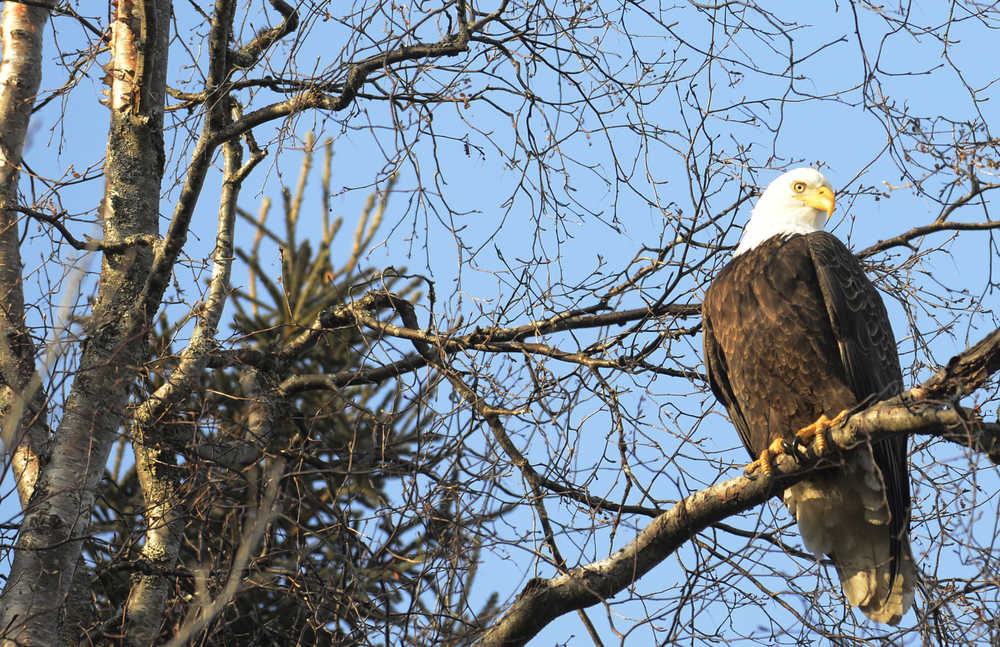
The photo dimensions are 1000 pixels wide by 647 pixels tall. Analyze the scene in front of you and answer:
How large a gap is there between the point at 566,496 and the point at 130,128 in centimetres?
258

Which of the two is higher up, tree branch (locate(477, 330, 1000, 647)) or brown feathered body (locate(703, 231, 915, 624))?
brown feathered body (locate(703, 231, 915, 624))

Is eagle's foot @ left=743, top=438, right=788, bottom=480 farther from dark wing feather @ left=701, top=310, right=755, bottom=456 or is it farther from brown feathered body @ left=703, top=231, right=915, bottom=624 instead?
dark wing feather @ left=701, top=310, right=755, bottom=456

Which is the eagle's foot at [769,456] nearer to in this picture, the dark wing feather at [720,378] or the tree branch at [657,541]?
the tree branch at [657,541]

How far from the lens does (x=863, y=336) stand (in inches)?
170

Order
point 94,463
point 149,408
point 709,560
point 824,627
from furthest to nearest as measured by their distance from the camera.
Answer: point 149,408
point 94,463
point 824,627
point 709,560

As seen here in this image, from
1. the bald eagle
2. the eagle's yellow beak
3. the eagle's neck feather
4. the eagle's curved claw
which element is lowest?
the eagle's curved claw

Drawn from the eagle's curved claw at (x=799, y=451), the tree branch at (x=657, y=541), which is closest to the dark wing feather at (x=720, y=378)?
the eagle's curved claw at (x=799, y=451)

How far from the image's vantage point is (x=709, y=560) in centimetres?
344

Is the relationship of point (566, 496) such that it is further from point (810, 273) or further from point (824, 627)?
point (810, 273)

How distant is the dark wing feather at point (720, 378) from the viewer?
459 centimetres

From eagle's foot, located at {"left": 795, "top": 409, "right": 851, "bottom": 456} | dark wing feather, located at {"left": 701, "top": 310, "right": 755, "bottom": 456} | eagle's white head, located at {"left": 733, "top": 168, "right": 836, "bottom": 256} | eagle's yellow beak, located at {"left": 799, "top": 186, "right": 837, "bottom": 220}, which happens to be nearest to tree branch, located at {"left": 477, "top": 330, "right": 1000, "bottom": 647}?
eagle's foot, located at {"left": 795, "top": 409, "right": 851, "bottom": 456}

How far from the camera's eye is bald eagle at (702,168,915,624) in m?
4.30

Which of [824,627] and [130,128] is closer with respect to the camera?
[824,627]

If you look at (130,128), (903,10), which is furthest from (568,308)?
(130,128)
